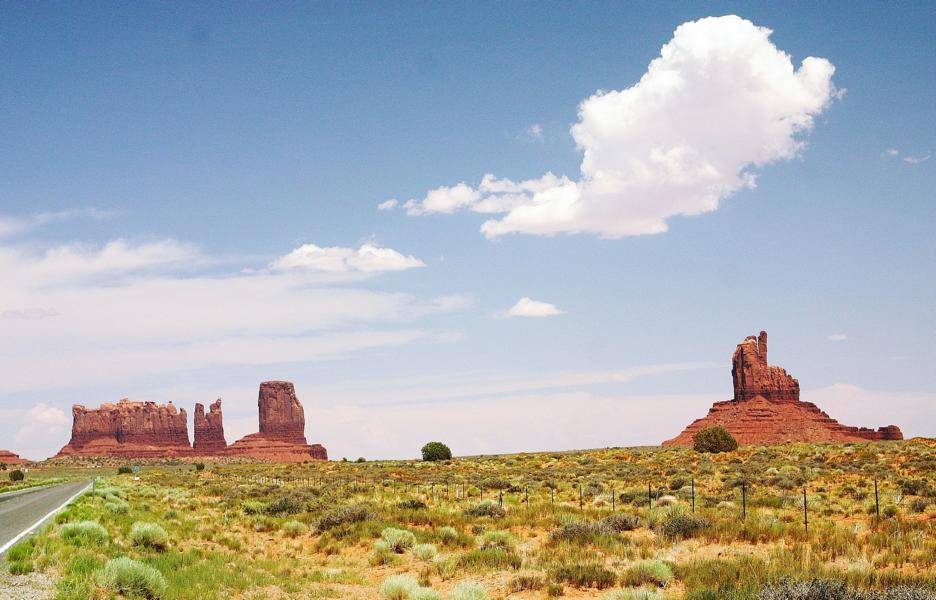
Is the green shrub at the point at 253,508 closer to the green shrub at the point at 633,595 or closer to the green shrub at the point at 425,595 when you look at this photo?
the green shrub at the point at 425,595

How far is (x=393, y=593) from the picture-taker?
13297 millimetres

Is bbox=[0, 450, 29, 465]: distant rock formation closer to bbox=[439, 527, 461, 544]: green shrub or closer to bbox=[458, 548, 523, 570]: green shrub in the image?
bbox=[439, 527, 461, 544]: green shrub

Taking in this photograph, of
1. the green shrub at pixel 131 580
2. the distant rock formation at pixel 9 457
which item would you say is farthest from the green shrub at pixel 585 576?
the distant rock formation at pixel 9 457

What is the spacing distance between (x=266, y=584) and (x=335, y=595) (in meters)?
1.61

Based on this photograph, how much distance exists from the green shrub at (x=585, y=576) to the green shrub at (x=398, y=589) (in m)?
2.95

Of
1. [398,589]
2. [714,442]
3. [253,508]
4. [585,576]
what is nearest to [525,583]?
[585,576]

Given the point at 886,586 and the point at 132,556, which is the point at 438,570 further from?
the point at 886,586

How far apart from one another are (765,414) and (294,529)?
391 ft

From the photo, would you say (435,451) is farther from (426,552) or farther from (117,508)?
(426,552)

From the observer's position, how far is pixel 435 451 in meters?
82.4

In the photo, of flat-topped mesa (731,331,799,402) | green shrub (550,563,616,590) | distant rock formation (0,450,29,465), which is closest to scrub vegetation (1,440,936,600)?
green shrub (550,563,616,590)

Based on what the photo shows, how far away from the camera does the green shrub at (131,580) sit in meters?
11.5

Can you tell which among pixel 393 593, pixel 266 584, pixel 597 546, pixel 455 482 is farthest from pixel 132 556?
pixel 455 482

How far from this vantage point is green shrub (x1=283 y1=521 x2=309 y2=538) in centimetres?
2320
